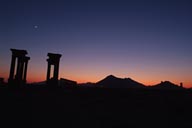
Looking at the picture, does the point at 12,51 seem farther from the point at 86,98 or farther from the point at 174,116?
the point at 174,116

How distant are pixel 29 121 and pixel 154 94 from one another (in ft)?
27.2

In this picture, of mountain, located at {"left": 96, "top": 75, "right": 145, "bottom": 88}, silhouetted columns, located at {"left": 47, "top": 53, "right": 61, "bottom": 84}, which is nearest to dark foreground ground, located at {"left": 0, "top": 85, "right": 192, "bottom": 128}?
silhouetted columns, located at {"left": 47, "top": 53, "right": 61, "bottom": 84}

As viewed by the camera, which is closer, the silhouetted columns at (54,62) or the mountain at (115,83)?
the silhouetted columns at (54,62)

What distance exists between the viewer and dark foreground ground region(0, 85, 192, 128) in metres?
9.27

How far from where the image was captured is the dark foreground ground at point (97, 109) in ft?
30.4

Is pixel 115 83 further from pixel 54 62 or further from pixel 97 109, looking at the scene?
pixel 97 109

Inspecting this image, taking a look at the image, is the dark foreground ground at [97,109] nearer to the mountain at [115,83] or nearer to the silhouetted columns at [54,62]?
the silhouetted columns at [54,62]

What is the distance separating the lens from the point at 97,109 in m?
11.1

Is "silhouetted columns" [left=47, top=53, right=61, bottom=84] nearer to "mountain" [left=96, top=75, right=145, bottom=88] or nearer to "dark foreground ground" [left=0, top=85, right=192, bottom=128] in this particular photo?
"dark foreground ground" [left=0, top=85, right=192, bottom=128]

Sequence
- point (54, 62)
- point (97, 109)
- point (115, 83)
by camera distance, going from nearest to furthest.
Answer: point (97, 109) → point (54, 62) → point (115, 83)

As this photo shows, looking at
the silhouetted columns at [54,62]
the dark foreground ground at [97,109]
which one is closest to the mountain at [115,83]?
the silhouetted columns at [54,62]

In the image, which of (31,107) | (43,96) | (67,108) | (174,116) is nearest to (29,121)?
(31,107)

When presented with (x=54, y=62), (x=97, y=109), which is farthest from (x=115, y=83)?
(x=97, y=109)

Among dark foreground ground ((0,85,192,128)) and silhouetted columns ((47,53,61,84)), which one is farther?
silhouetted columns ((47,53,61,84))
